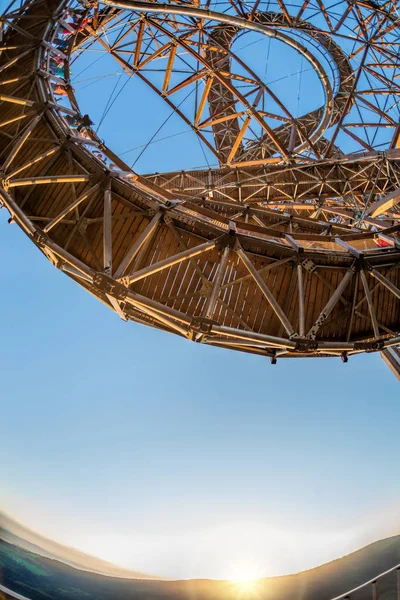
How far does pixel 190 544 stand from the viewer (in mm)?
27734

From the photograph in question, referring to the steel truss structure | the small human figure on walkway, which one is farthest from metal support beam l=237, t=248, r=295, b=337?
the small human figure on walkway

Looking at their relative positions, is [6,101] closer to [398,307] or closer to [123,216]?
[123,216]

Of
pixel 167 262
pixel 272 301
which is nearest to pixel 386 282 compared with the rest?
pixel 272 301

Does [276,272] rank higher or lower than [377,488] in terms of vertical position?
higher

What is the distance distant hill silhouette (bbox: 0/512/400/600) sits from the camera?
24.3 meters

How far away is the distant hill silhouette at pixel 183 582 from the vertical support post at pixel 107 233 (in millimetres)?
17077

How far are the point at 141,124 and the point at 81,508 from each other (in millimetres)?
63359

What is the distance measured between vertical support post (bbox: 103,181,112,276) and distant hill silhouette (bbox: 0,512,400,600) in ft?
Result: 56.0

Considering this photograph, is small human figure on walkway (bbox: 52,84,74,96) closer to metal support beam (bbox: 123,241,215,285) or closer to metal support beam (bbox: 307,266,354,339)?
metal support beam (bbox: 123,241,215,285)

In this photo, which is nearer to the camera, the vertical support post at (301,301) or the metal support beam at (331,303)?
the vertical support post at (301,301)

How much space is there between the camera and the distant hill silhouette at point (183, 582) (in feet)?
79.8

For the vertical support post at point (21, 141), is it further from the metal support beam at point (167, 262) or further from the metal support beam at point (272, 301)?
the metal support beam at point (272, 301)

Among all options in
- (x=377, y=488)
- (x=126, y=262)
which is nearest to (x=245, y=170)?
(x=126, y=262)

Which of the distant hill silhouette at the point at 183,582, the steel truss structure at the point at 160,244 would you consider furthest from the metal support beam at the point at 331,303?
the distant hill silhouette at the point at 183,582
